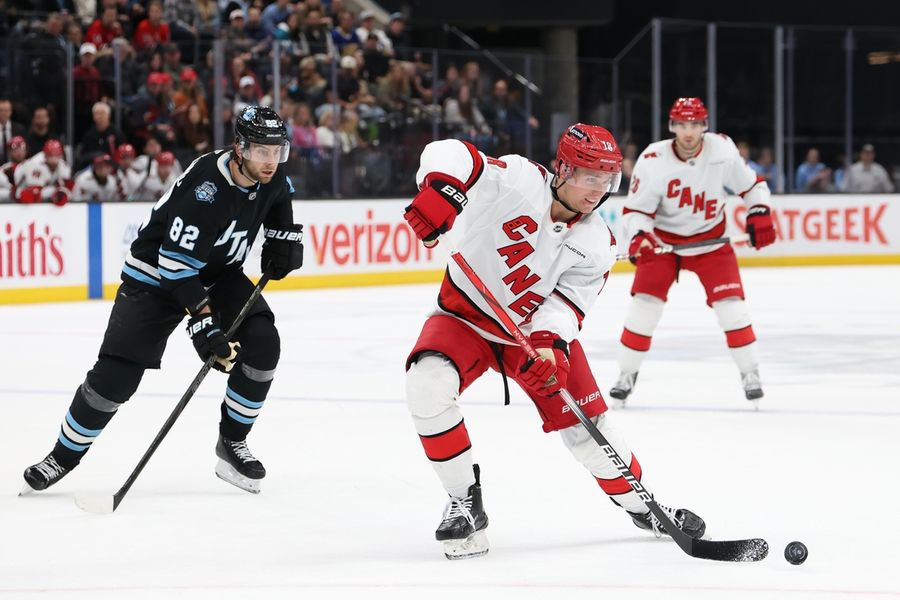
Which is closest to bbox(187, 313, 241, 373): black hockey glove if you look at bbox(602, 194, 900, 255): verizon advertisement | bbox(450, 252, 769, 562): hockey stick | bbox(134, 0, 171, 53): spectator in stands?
bbox(450, 252, 769, 562): hockey stick

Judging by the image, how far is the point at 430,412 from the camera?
3123mm

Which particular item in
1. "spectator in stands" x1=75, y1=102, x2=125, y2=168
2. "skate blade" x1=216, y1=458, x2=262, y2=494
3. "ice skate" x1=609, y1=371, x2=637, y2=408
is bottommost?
"skate blade" x1=216, y1=458, x2=262, y2=494

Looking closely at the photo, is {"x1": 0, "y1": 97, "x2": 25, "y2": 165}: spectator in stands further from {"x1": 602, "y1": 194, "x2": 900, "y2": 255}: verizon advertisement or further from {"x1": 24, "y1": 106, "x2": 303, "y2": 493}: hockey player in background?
{"x1": 602, "y1": 194, "x2": 900, "y2": 255}: verizon advertisement

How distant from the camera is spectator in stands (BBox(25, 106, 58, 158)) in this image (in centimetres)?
936

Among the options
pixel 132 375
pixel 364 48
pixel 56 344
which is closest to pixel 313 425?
pixel 132 375

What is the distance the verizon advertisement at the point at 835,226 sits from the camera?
12.1 metres

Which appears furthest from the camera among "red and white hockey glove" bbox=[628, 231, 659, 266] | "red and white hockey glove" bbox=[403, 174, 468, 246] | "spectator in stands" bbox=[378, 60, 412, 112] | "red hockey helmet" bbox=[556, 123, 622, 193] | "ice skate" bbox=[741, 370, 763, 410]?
"spectator in stands" bbox=[378, 60, 412, 112]

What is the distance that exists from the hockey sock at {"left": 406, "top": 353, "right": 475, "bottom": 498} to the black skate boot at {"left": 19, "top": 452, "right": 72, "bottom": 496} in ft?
3.82

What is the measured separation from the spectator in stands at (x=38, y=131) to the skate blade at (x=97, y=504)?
20.3ft

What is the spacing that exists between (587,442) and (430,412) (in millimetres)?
375

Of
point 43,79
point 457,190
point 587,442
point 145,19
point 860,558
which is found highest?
point 145,19

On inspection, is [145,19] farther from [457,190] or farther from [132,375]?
[457,190]

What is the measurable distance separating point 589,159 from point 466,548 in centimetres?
90

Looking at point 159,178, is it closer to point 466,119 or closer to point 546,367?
point 466,119
